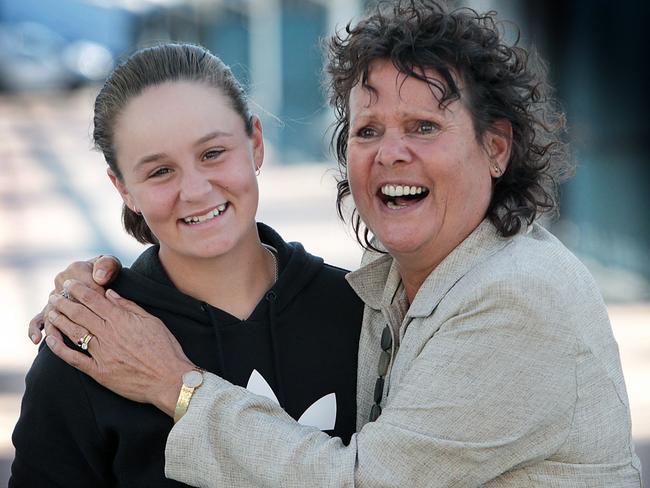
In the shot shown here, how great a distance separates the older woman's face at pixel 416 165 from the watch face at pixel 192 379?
57cm

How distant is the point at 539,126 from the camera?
2.79 metres

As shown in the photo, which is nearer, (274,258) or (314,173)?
(274,258)

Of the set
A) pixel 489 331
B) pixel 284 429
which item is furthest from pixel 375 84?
pixel 284 429

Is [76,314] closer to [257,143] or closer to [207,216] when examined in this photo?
[207,216]

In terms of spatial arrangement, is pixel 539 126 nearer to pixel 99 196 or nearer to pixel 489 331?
pixel 489 331

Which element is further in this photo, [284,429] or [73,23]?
[73,23]

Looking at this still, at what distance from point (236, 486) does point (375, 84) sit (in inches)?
39.2

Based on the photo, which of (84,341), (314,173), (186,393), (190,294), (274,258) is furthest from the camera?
(314,173)

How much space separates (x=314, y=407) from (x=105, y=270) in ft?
2.07

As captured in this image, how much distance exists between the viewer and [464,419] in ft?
7.47

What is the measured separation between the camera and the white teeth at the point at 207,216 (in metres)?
2.61

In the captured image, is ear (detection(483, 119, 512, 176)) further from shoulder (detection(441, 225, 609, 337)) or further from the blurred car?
the blurred car

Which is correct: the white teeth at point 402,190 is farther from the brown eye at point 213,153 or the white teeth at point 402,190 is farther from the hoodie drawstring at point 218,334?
the hoodie drawstring at point 218,334

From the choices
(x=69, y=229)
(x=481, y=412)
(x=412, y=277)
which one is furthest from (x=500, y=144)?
(x=69, y=229)
